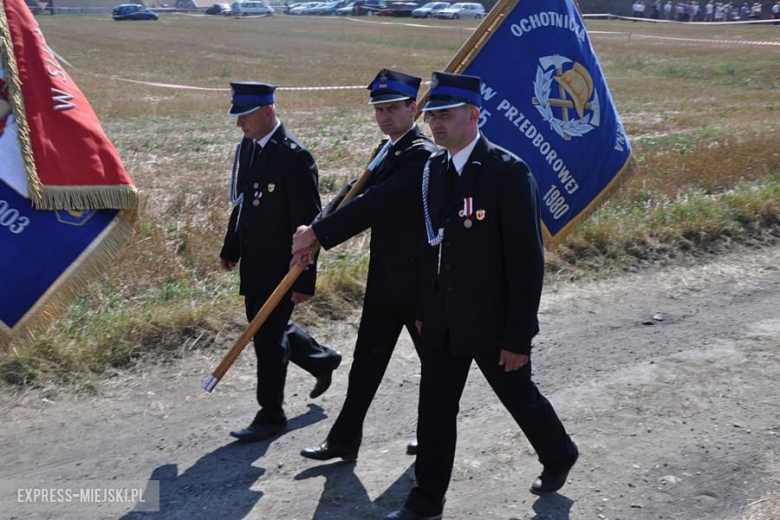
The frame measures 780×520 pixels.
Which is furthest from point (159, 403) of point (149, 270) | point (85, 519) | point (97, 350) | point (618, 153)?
point (618, 153)

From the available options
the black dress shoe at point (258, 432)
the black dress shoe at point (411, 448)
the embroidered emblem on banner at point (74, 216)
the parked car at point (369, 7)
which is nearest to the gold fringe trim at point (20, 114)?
the embroidered emblem on banner at point (74, 216)

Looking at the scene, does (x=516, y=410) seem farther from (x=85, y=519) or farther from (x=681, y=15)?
(x=681, y=15)

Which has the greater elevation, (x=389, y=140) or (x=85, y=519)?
(x=389, y=140)

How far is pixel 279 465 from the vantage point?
466 centimetres

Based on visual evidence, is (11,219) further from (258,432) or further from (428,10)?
(428,10)

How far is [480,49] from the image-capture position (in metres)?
5.43

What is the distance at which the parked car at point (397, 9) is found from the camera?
64.1 meters

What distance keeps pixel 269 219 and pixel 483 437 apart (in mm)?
1537

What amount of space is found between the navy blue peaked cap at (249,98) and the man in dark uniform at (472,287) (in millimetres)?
1091

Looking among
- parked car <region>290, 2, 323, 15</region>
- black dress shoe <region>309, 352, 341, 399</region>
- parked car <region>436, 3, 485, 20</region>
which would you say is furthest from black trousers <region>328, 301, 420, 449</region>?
parked car <region>290, 2, 323, 15</region>

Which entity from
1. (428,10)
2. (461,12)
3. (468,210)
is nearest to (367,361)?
(468,210)

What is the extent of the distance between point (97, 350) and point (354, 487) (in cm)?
203

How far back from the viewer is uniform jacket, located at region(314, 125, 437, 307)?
4.41 meters

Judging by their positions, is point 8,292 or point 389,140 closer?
point 8,292
